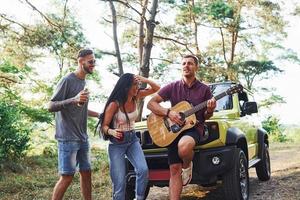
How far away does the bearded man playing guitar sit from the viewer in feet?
17.1

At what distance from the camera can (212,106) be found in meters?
A: 5.22

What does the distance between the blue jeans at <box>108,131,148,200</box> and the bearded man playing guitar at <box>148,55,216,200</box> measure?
498mm

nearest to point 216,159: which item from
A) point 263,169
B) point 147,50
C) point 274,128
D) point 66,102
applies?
point 66,102

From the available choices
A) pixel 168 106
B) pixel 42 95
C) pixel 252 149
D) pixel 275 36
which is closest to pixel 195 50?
pixel 42 95

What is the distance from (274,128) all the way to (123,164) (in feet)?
71.1

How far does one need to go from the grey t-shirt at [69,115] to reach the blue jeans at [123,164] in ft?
1.73

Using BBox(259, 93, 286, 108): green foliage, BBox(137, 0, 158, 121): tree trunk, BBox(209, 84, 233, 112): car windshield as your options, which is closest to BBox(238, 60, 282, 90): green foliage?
BBox(259, 93, 286, 108): green foliage

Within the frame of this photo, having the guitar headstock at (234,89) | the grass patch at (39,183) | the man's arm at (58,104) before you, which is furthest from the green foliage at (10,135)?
the guitar headstock at (234,89)

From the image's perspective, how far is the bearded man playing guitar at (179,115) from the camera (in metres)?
5.21

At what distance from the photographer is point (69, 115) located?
523 centimetres

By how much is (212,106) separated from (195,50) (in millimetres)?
11992

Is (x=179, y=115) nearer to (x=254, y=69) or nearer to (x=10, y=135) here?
(x=10, y=135)

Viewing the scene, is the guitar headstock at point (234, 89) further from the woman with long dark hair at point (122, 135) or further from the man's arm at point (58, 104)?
the man's arm at point (58, 104)

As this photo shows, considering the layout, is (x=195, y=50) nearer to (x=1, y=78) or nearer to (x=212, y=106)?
(x=1, y=78)
